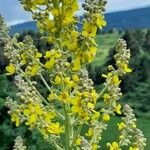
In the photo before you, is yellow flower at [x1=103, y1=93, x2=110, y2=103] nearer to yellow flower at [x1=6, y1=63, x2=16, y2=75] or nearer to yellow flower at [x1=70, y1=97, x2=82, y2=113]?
yellow flower at [x1=70, y1=97, x2=82, y2=113]

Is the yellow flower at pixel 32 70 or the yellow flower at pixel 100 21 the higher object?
the yellow flower at pixel 100 21

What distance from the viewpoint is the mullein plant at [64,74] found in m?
7.88

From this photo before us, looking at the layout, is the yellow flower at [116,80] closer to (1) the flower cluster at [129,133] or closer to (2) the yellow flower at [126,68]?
(2) the yellow flower at [126,68]

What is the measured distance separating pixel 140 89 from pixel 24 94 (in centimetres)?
14321

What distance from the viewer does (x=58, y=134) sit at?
8.25 metres

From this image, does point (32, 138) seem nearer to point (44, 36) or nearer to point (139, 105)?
point (44, 36)

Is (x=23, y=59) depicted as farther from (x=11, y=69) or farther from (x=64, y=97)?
(x=64, y=97)

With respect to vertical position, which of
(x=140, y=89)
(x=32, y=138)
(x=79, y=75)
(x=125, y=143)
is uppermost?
(x=79, y=75)

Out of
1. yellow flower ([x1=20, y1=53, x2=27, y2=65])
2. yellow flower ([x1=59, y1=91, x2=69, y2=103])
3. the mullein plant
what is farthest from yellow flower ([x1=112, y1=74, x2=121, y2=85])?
yellow flower ([x1=20, y1=53, x2=27, y2=65])

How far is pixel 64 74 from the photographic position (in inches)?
314

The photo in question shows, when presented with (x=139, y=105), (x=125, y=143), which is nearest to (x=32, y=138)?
(x=125, y=143)

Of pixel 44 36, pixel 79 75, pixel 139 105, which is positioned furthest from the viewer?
pixel 139 105

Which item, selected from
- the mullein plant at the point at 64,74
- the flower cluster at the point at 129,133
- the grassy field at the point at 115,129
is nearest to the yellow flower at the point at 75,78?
the mullein plant at the point at 64,74

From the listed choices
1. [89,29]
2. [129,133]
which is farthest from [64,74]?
[129,133]
